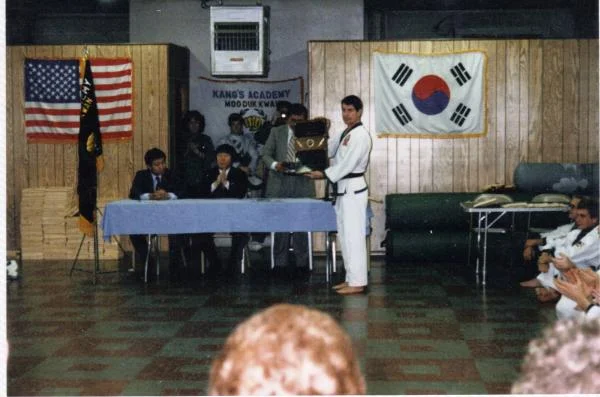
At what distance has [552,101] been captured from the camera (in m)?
10.1

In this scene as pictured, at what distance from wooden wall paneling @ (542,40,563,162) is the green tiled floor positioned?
79.7 inches

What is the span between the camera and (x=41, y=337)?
5.80 metres

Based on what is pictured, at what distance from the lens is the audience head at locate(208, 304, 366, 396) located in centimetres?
114

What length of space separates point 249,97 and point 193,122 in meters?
1.34

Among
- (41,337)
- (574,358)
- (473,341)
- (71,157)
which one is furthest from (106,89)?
(574,358)

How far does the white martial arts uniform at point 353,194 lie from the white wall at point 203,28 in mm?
4217

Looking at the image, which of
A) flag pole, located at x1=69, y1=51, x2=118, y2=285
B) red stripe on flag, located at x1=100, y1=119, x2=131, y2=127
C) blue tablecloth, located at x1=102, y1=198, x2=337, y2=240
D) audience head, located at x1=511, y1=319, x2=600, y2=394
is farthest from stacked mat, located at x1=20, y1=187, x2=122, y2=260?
audience head, located at x1=511, y1=319, x2=600, y2=394

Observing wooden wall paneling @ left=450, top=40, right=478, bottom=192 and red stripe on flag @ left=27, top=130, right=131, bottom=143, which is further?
red stripe on flag @ left=27, top=130, right=131, bottom=143

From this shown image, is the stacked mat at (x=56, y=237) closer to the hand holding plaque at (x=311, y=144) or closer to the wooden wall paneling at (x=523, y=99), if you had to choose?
the hand holding plaque at (x=311, y=144)

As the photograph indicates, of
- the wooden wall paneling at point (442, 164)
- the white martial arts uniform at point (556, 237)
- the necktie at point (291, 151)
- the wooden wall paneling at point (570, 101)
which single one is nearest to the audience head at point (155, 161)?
the necktie at point (291, 151)

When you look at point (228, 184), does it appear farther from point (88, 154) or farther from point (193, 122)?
point (193, 122)

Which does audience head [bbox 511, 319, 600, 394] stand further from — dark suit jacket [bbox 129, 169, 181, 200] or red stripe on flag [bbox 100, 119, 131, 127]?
red stripe on flag [bbox 100, 119, 131, 127]

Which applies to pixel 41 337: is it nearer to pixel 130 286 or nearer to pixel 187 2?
pixel 130 286

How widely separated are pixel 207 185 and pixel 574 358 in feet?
25.1
